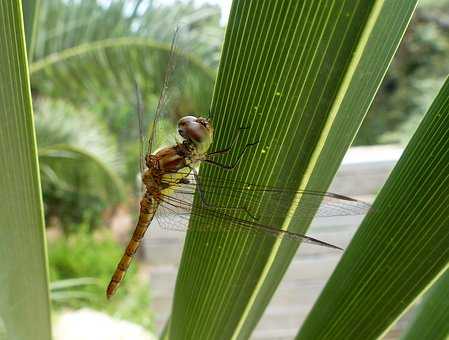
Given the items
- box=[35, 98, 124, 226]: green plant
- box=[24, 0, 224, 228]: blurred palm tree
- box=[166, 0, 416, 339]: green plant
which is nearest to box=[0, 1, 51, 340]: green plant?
box=[166, 0, 416, 339]: green plant

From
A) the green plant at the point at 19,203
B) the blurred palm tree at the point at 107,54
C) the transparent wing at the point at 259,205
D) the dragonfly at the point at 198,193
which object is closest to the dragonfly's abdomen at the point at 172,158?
the dragonfly at the point at 198,193

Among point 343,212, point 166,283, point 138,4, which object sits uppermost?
point 343,212

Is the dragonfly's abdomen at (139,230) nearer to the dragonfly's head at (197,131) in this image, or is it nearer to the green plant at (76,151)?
the dragonfly's head at (197,131)

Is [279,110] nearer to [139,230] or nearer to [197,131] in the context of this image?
[197,131]

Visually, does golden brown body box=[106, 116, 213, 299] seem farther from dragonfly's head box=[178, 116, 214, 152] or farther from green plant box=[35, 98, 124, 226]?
green plant box=[35, 98, 124, 226]

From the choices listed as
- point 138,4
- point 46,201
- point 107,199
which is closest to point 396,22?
point 138,4

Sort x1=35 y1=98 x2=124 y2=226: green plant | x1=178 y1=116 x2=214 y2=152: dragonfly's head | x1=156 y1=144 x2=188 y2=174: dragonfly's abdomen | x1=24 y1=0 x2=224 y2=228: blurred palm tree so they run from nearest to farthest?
x1=178 y1=116 x2=214 y2=152: dragonfly's head < x1=156 y1=144 x2=188 y2=174: dragonfly's abdomen < x1=24 y1=0 x2=224 y2=228: blurred palm tree < x1=35 y1=98 x2=124 y2=226: green plant

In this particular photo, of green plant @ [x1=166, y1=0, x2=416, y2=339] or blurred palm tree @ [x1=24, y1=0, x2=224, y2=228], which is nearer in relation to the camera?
green plant @ [x1=166, y1=0, x2=416, y2=339]

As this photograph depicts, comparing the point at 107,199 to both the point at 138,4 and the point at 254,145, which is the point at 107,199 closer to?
the point at 138,4
